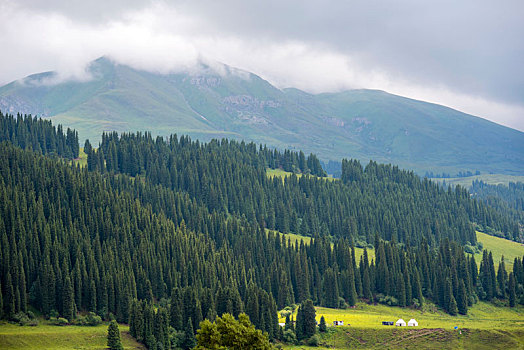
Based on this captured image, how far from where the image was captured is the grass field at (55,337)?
114 m

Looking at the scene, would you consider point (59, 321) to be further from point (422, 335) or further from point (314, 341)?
point (422, 335)

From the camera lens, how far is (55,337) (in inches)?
4739

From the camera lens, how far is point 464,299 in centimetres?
19075

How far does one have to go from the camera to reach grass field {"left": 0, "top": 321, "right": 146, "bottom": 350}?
373 feet

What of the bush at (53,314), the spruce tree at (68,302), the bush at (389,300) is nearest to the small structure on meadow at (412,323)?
the bush at (389,300)

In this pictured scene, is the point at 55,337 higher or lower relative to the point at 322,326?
higher

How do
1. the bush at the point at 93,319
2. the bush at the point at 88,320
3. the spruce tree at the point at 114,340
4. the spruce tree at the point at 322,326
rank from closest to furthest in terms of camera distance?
1. the spruce tree at the point at 114,340
2. the bush at the point at 88,320
3. the bush at the point at 93,319
4. the spruce tree at the point at 322,326

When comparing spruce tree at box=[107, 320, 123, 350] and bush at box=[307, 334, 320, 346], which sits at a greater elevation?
spruce tree at box=[107, 320, 123, 350]

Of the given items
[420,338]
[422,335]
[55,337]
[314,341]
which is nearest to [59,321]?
[55,337]

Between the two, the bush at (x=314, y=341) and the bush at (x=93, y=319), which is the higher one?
the bush at (x=93, y=319)

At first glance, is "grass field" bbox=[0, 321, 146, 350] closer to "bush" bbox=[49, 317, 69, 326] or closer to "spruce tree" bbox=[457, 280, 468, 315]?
"bush" bbox=[49, 317, 69, 326]

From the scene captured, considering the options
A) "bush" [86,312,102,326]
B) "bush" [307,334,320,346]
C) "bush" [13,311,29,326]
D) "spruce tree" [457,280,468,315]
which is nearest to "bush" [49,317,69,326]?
"bush" [86,312,102,326]

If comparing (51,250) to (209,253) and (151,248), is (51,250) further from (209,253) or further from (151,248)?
(209,253)

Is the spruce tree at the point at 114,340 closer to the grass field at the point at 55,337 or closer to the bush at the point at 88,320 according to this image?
the grass field at the point at 55,337
